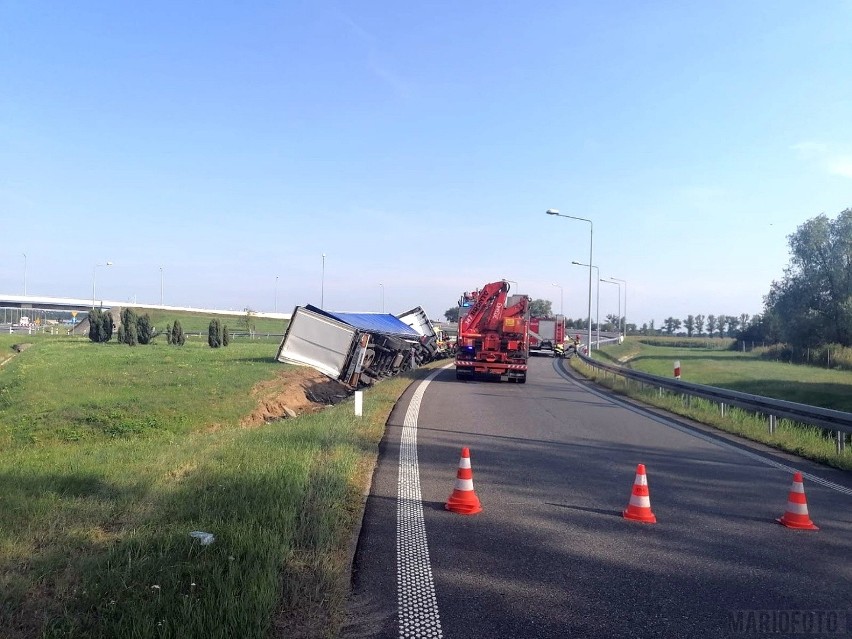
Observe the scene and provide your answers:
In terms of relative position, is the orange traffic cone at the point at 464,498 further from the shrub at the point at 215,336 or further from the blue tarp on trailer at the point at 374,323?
the shrub at the point at 215,336

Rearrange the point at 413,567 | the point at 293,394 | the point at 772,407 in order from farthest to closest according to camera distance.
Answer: the point at 293,394 < the point at 772,407 < the point at 413,567

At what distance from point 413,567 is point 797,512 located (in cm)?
394

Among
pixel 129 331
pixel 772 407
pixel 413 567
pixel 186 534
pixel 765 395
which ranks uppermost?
pixel 129 331

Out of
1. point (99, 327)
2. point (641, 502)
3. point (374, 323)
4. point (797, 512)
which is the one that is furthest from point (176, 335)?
point (797, 512)

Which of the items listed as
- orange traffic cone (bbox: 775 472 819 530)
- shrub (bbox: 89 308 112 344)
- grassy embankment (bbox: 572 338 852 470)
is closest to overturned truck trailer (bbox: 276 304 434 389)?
grassy embankment (bbox: 572 338 852 470)

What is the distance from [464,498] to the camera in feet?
23.5

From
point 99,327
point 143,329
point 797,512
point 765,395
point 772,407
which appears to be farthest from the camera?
point 99,327

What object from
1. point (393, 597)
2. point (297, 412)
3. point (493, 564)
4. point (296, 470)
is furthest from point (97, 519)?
point (297, 412)

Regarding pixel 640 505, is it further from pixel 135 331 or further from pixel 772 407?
pixel 135 331

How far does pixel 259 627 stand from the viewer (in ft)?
13.1

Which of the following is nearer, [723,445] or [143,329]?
[723,445]

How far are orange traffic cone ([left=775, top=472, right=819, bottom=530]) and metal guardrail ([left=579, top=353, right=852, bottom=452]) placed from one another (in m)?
4.91

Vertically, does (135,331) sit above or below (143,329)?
below

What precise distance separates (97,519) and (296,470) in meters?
2.30
